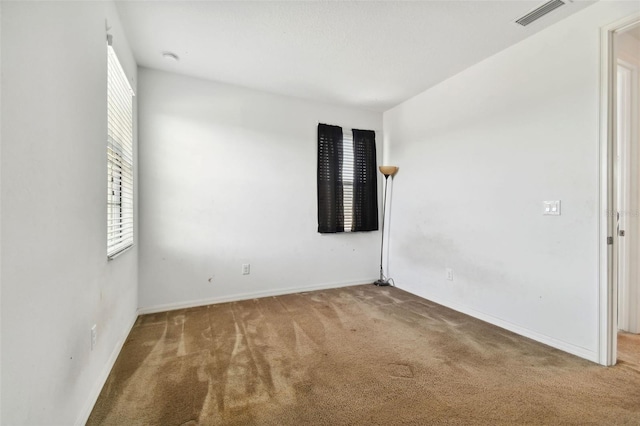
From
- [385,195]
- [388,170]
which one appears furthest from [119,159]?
[385,195]

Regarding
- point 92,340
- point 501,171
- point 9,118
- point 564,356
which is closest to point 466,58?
point 501,171

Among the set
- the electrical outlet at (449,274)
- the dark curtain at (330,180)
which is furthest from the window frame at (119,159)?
the electrical outlet at (449,274)

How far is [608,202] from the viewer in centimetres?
201

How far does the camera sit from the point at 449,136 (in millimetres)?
3240

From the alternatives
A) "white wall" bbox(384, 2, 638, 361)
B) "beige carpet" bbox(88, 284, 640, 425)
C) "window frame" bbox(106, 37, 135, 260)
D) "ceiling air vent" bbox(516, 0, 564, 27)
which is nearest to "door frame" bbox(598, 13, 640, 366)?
"white wall" bbox(384, 2, 638, 361)

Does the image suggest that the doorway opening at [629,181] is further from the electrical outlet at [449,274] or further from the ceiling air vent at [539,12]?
the electrical outlet at [449,274]

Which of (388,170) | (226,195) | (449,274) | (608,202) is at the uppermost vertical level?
(388,170)

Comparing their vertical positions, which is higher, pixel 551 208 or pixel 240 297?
pixel 551 208

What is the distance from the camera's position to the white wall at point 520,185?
2121mm

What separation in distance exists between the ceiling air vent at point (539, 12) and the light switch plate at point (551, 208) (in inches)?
57.4

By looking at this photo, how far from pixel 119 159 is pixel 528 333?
12.3ft

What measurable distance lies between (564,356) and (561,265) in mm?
687

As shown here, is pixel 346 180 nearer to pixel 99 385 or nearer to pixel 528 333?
pixel 528 333

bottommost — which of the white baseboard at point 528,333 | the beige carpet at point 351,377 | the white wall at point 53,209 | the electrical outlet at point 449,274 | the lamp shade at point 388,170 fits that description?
the beige carpet at point 351,377
